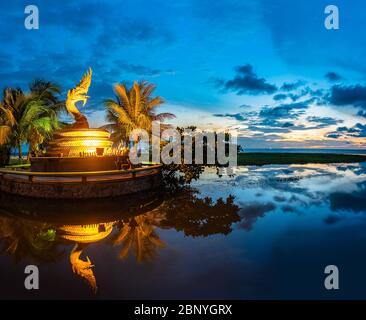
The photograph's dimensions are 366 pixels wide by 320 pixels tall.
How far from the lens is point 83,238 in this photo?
8227 millimetres

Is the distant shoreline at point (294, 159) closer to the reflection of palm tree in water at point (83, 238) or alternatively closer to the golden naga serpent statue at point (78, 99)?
the golden naga serpent statue at point (78, 99)

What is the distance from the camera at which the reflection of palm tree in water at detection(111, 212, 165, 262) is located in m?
7.02

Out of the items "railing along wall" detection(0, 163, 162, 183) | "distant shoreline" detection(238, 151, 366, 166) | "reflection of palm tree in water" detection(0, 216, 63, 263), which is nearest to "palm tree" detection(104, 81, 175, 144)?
"railing along wall" detection(0, 163, 162, 183)

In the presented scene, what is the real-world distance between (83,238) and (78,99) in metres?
12.9

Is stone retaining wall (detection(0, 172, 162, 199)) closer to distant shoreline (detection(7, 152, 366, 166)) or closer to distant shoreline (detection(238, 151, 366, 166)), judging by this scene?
distant shoreline (detection(7, 152, 366, 166))

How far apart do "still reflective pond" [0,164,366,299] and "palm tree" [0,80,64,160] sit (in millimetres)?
12844

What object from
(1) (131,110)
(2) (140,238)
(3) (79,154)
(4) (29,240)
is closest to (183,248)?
(2) (140,238)

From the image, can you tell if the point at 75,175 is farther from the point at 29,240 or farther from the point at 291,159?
the point at 291,159

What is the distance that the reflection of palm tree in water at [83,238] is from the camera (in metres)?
5.92

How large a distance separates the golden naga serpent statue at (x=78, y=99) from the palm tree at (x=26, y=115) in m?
5.99

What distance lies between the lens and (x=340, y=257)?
22.0 ft

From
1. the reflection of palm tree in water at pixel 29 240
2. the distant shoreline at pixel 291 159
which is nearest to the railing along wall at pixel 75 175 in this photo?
the reflection of palm tree in water at pixel 29 240
